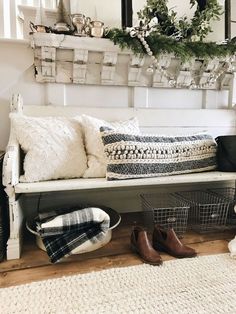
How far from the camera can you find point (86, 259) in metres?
1.18

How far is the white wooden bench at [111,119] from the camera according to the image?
1152 millimetres

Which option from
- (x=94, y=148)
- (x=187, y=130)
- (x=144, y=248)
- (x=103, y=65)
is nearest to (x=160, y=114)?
(x=187, y=130)

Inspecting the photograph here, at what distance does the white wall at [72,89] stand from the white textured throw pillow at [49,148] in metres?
0.27

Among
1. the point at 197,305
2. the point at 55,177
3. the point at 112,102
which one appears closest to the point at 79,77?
the point at 112,102

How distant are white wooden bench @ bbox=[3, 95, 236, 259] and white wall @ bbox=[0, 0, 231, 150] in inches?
A: 3.9

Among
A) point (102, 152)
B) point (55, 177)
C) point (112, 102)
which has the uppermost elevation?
point (112, 102)

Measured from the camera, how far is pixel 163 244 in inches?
49.4

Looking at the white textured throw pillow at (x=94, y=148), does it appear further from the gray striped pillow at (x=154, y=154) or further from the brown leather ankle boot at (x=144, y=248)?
the brown leather ankle boot at (x=144, y=248)

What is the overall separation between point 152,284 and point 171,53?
55.3 inches

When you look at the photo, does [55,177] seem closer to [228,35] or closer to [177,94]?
[177,94]

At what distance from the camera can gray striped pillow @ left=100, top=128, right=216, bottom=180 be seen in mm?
1277

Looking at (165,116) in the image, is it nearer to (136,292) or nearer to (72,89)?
(72,89)

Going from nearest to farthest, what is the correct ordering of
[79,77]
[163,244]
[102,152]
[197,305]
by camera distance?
[197,305], [163,244], [102,152], [79,77]

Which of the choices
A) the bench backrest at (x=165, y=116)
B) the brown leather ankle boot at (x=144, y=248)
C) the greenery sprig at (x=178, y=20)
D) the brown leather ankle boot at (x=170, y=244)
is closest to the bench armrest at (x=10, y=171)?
the bench backrest at (x=165, y=116)
